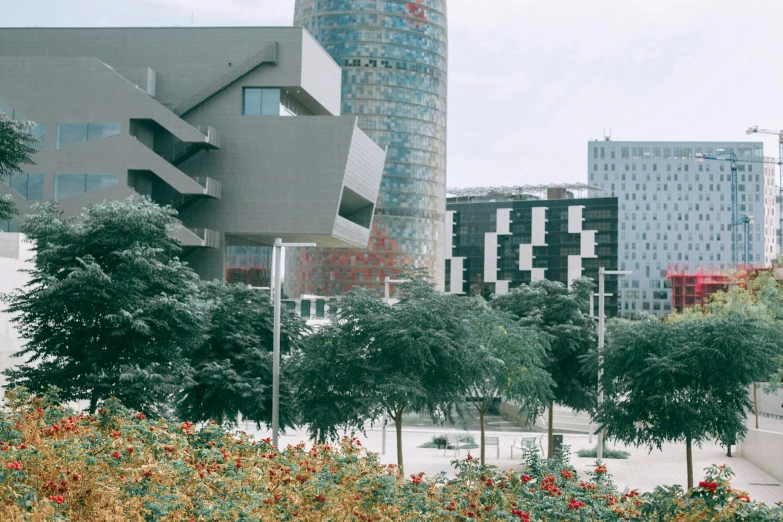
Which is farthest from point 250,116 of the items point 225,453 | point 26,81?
point 225,453

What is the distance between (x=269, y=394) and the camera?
2659 centimetres

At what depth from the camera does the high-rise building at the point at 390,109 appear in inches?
5271

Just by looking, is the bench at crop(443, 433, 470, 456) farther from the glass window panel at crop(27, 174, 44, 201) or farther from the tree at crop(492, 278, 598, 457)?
the glass window panel at crop(27, 174, 44, 201)

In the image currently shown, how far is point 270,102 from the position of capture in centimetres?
5694

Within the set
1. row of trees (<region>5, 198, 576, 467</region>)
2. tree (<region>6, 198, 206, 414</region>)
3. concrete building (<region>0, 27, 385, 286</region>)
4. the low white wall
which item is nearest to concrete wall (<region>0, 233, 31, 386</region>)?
row of trees (<region>5, 198, 576, 467</region>)

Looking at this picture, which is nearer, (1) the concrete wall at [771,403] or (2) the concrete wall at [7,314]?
(2) the concrete wall at [7,314]

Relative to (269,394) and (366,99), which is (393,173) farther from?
(269,394)

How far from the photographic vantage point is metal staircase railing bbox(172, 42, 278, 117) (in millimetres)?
55812

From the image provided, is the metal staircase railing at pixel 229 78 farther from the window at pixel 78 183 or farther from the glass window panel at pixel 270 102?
the window at pixel 78 183

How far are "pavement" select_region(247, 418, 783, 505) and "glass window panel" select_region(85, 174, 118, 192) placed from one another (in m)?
19.5

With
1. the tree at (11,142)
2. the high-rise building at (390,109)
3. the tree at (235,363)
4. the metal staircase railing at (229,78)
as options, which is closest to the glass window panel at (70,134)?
the metal staircase railing at (229,78)

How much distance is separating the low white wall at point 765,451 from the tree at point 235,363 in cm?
1551

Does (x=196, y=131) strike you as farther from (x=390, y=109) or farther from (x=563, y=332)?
(x=390, y=109)

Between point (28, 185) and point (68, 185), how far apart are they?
2.34 m
